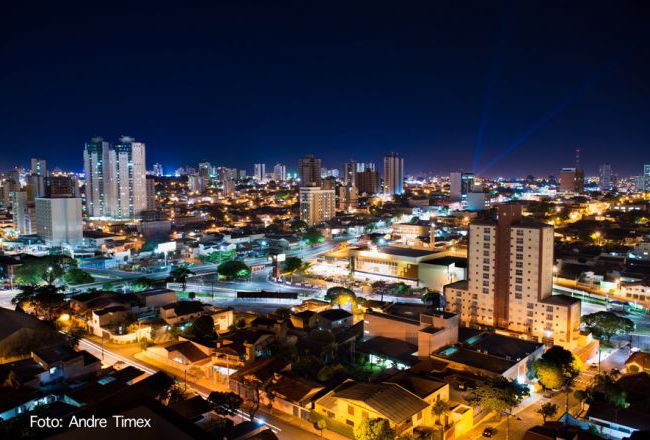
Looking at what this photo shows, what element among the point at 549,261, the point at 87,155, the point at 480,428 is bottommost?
the point at 480,428

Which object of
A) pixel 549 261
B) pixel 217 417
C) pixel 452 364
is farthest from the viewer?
pixel 549 261

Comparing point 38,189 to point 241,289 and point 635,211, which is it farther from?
point 635,211

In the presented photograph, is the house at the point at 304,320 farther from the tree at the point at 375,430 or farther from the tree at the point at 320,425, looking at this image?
the tree at the point at 375,430

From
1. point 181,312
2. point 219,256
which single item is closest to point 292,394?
point 181,312

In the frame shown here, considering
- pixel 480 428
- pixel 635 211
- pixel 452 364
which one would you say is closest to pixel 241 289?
pixel 452 364

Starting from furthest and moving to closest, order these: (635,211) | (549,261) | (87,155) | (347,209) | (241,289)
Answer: (347,209) < (87,155) < (635,211) < (241,289) < (549,261)

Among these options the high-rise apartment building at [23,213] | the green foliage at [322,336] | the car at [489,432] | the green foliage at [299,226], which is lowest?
the car at [489,432]

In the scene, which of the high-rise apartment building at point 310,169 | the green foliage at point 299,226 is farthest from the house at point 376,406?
the high-rise apartment building at point 310,169

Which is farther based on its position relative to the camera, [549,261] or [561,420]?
[549,261]
